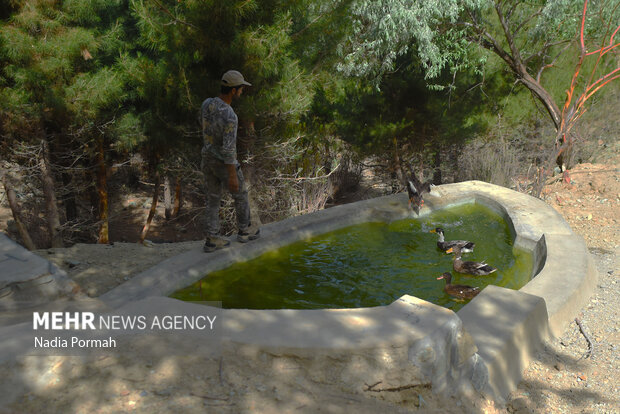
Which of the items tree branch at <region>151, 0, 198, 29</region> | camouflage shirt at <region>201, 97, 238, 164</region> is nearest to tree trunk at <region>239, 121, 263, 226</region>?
tree branch at <region>151, 0, 198, 29</region>

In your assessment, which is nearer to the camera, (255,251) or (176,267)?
(176,267)

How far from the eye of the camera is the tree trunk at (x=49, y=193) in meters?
8.34

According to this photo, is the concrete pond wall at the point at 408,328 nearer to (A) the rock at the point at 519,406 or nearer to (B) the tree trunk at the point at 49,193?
(A) the rock at the point at 519,406

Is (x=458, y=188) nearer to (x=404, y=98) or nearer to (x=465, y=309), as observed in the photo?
(x=465, y=309)

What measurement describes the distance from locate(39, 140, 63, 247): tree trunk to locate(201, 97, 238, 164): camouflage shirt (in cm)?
544

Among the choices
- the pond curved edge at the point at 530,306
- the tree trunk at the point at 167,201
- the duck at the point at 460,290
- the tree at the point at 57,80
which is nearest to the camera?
the pond curved edge at the point at 530,306

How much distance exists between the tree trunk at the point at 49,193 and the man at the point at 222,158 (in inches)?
208

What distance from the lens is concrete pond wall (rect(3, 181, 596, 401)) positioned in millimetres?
2322

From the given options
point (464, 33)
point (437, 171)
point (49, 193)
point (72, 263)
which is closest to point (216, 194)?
point (72, 263)

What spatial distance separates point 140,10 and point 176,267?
4507 mm

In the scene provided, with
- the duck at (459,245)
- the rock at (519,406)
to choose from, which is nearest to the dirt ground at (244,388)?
the rock at (519,406)

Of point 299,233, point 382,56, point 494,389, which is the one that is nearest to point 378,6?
point 382,56

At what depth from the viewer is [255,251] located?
15.0 feet

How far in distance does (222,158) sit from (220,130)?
0.88 ft
